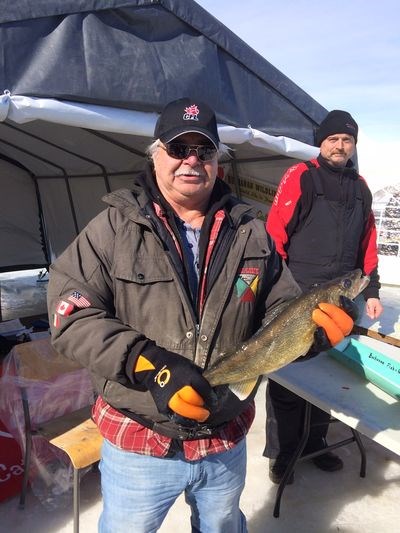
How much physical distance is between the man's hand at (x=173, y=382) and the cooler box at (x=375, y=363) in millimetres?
1468

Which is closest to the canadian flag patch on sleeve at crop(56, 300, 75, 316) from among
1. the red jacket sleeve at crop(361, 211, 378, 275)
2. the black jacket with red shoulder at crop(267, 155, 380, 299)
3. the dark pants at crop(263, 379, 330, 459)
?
the black jacket with red shoulder at crop(267, 155, 380, 299)

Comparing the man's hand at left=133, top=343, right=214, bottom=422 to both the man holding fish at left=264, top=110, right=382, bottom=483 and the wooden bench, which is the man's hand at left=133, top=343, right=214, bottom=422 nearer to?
the wooden bench

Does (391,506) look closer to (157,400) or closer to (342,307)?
(342,307)

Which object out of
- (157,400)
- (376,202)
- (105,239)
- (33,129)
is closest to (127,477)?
(157,400)

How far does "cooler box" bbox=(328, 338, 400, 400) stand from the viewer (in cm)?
267

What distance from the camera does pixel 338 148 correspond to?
3619mm

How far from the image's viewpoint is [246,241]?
6.41 ft

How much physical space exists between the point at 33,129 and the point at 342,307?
237 inches

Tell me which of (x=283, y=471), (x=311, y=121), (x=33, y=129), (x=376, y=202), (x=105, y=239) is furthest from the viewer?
(x=376, y=202)

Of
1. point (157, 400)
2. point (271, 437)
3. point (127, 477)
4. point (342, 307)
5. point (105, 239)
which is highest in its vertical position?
point (105, 239)

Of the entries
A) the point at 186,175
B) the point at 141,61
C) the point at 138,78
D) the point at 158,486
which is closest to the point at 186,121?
the point at 186,175

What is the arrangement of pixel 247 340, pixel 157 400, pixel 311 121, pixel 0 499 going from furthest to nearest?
pixel 311 121
pixel 0 499
pixel 247 340
pixel 157 400

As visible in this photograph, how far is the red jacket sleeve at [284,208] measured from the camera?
11.7 feet

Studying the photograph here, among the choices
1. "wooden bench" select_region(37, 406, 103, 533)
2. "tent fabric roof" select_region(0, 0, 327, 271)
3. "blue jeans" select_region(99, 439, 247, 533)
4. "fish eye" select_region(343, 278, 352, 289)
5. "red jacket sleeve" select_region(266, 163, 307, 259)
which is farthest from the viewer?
"red jacket sleeve" select_region(266, 163, 307, 259)
